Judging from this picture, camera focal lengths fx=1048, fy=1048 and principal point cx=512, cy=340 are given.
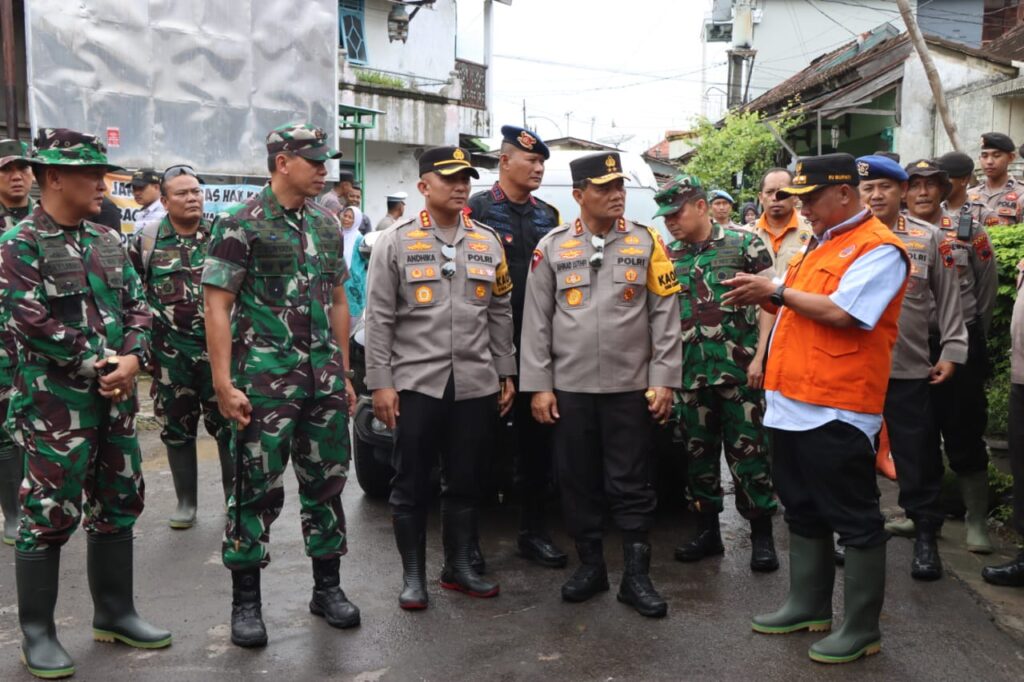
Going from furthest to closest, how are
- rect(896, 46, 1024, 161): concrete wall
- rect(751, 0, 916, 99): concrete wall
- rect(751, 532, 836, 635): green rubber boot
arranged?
rect(751, 0, 916, 99): concrete wall < rect(896, 46, 1024, 161): concrete wall < rect(751, 532, 836, 635): green rubber boot

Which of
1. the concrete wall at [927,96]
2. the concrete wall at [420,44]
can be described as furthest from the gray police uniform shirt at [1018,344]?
the concrete wall at [420,44]

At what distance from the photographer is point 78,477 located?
13.7ft

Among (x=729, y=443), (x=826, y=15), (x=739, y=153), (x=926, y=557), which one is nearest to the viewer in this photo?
(x=926, y=557)

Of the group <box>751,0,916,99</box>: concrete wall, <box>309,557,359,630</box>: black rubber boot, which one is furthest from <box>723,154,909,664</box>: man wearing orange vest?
<box>751,0,916,99</box>: concrete wall

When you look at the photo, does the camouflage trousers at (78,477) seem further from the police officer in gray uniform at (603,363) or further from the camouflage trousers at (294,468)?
the police officer in gray uniform at (603,363)

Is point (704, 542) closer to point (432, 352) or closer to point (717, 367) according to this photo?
point (717, 367)

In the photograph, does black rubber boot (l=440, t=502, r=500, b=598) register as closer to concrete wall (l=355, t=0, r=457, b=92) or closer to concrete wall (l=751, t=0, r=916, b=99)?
concrete wall (l=355, t=0, r=457, b=92)

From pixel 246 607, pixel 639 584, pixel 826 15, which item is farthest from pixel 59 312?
pixel 826 15

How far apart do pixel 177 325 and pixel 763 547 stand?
3.51 m

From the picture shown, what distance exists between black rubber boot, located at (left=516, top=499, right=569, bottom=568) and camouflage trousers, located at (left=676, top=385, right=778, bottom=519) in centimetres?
83

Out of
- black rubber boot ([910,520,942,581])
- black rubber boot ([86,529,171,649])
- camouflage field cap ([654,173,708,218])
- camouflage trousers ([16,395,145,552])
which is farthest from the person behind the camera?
camouflage field cap ([654,173,708,218])

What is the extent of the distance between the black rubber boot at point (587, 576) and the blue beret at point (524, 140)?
2.07 metres

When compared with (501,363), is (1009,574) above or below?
below

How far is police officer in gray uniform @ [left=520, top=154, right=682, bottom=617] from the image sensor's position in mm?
4938
